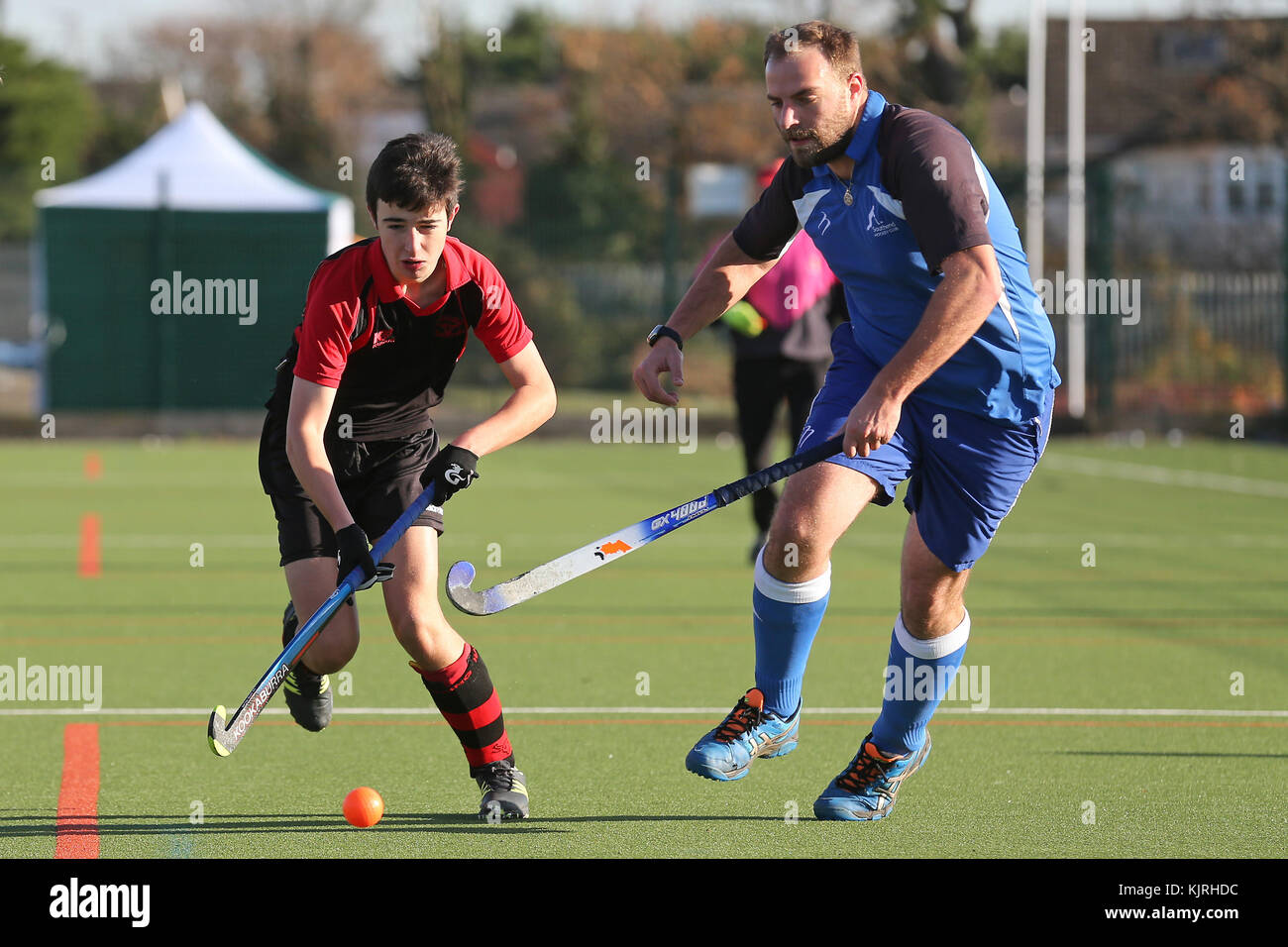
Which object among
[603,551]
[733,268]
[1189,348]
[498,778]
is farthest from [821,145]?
[1189,348]

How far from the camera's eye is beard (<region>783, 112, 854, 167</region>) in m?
4.64

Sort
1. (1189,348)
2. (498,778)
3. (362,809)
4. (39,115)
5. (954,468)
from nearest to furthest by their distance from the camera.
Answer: (362,809) → (954,468) → (498,778) → (1189,348) → (39,115)

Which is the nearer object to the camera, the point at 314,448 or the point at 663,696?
the point at 314,448

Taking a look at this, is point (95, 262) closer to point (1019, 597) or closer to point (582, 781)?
point (1019, 597)

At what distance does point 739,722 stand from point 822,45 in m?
1.73

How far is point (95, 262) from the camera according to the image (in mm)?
22438

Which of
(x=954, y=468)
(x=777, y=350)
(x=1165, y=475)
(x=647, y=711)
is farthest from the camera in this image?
(x=1165, y=475)

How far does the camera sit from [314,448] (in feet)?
15.5

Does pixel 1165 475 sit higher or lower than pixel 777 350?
lower

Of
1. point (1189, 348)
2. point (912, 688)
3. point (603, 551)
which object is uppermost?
point (1189, 348)

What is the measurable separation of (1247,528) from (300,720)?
8.06m

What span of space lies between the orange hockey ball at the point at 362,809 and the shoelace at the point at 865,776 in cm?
117

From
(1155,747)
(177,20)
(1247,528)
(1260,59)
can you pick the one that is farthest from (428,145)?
(177,20)

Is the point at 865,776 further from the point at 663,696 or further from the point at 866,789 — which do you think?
the point at 663,696
